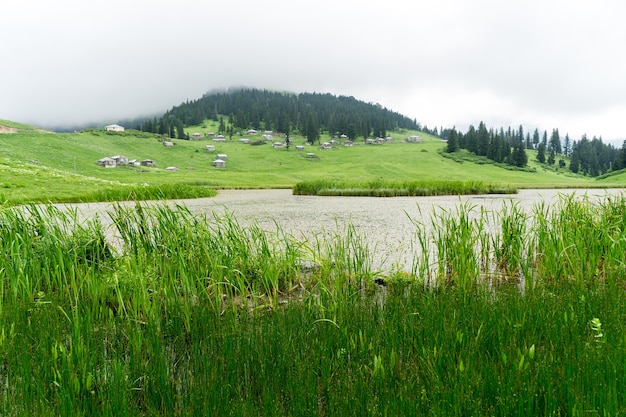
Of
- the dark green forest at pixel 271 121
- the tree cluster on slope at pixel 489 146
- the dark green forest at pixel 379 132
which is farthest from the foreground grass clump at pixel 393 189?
the dark green forest at pixel 271 121

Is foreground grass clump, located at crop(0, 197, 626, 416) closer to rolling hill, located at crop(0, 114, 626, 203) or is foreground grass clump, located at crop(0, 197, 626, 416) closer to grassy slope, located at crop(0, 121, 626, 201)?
rolling hill, located at crop(0, 114, 626, 203)

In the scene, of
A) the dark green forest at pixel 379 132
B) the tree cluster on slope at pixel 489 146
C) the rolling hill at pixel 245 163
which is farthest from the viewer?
the dark green forest at pixel 379 132

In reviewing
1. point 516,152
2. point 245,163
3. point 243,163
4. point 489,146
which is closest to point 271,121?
point 245,163

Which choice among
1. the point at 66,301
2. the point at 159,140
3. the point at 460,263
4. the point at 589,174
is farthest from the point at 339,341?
the point at 589,174

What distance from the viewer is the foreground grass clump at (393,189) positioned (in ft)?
87.8

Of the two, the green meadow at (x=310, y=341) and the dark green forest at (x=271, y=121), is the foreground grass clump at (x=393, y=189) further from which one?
the dark green forest at (x=271, y=121)

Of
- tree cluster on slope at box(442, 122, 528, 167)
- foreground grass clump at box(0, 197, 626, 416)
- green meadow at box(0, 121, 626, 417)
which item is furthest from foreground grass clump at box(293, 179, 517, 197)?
tree cluster on slope at box(442, 122, 528, 167)

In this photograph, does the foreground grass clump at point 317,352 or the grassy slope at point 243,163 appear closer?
the foreground grass clump at point 317,352

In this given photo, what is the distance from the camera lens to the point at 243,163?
8462cm

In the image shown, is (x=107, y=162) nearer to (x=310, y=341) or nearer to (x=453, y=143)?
(x=310, y=341)

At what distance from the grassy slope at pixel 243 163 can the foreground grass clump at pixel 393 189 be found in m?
15.0

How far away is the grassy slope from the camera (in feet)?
172

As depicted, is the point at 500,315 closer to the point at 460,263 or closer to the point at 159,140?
the point at 460,263

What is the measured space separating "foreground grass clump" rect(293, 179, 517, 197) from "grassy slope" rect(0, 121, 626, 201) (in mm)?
14951
